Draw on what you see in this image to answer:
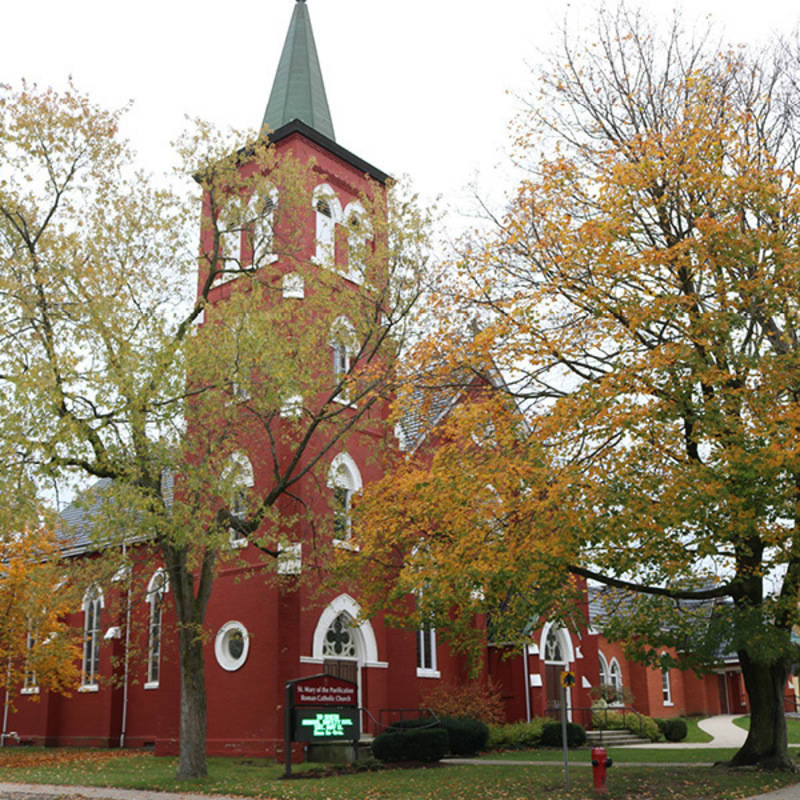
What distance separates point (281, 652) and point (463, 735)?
16.9 feet

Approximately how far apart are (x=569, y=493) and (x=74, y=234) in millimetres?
10337

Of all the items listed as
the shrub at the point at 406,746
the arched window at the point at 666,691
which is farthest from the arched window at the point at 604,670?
the shrub at the point at 406,746

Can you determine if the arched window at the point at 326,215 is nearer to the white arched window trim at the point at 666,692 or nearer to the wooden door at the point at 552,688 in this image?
the wooden door at the point at 552,688

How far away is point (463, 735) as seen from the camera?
A: 2197 centimetres

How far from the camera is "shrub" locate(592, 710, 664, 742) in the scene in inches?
1142

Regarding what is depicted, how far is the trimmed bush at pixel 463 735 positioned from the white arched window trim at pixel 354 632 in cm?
225

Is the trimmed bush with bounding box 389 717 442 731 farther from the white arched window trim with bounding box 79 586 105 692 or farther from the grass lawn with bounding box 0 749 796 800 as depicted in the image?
the white arched window trim with bounding box 79 586 105 692

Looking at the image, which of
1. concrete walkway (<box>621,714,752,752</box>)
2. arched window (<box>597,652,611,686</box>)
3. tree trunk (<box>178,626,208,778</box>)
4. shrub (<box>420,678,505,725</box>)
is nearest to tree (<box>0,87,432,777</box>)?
tree trunk (<box>178,626,208,778</box>)

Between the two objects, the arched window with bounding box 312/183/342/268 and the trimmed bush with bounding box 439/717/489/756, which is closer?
the trimmed bush with bounding box 439/717/489/756

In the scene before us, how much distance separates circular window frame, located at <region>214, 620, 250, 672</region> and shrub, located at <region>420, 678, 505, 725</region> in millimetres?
5089

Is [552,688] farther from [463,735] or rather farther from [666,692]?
[666,692]

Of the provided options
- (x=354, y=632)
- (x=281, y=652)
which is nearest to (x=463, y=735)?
(x=354, y=632)

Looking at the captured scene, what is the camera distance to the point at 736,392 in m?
13.3

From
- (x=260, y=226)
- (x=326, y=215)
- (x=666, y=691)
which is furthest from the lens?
(x=666, y=691)
